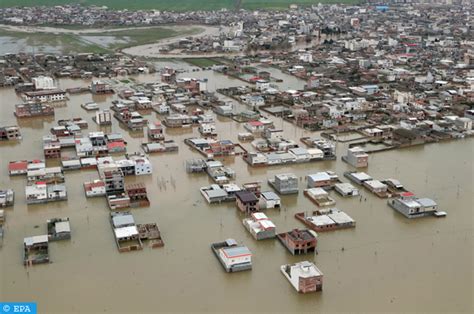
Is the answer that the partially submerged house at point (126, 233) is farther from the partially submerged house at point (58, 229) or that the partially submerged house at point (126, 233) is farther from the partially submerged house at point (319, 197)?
the partially submerged house at point (319, 197)

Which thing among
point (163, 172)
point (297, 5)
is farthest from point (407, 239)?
point (297, 5)

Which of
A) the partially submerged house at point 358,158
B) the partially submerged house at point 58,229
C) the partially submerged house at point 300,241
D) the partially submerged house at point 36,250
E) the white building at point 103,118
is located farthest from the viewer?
the white building at point 103,118

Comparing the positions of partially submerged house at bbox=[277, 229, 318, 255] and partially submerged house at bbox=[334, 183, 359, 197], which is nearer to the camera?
partially submerged house at bbox=[277, 229, 318, 255]

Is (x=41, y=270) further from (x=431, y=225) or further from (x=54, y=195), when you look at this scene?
(x=431, y=225)

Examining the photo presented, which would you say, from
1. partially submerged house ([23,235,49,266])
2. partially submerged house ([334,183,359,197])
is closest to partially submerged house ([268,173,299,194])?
partially submerged house ([334,183,359,197])

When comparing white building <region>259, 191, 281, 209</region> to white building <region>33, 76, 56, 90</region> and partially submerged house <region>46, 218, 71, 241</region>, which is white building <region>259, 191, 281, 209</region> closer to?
partially submerged house <region>46, 218, 71, 241</region>

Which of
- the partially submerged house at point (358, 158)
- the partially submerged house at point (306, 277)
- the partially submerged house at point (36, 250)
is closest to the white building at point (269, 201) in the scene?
the partially submerged house at point (306, 277)

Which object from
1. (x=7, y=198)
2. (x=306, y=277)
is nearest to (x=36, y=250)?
(x=7, y=198)
